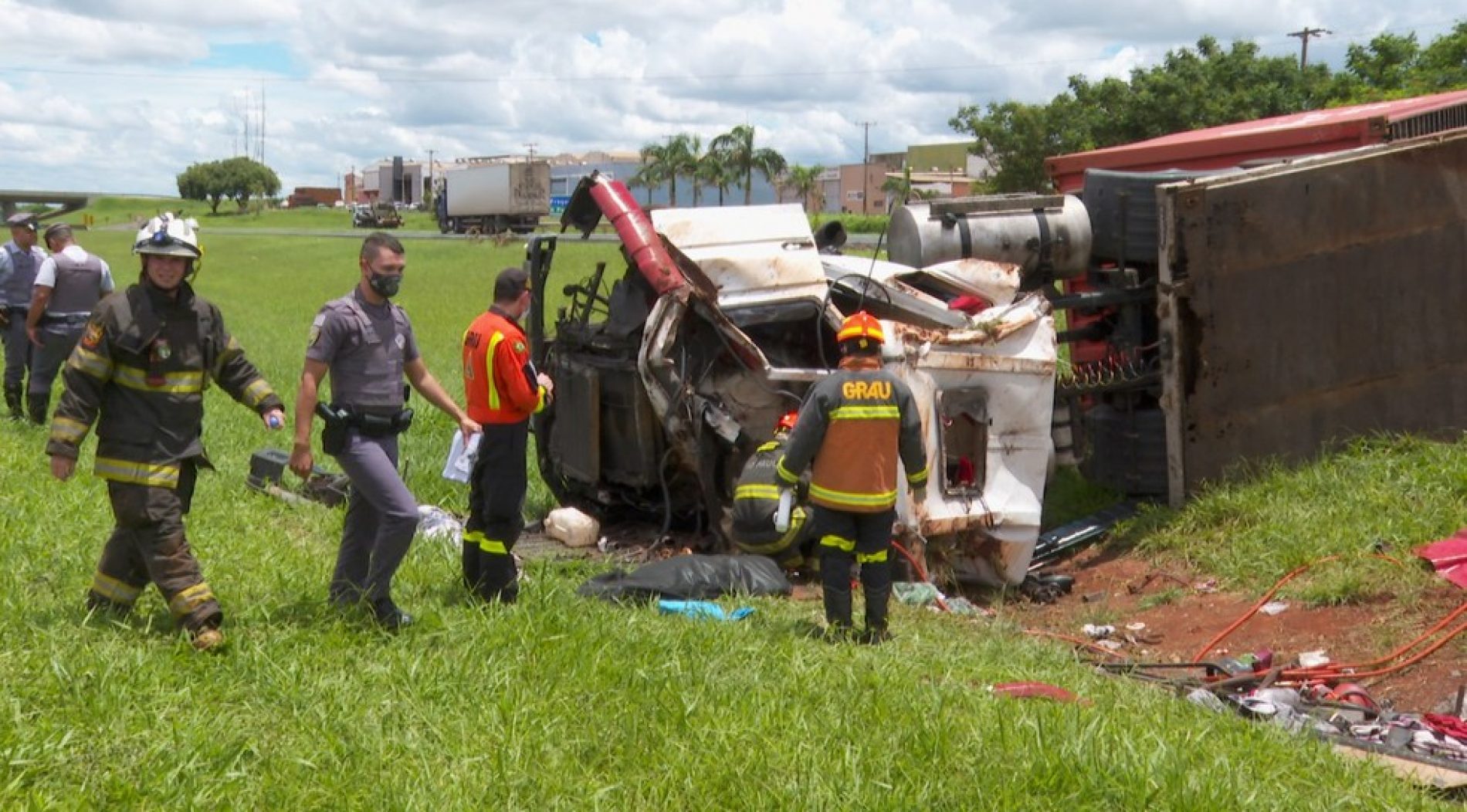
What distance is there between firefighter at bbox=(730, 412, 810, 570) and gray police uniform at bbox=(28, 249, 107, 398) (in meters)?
5.78

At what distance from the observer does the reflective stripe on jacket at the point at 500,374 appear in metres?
6.48

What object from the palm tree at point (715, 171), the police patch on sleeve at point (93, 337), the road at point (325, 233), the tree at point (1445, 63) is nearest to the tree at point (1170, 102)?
the tree at point (1445, 63)

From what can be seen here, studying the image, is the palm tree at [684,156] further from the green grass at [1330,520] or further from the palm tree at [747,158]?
the green grass at [1330,520]

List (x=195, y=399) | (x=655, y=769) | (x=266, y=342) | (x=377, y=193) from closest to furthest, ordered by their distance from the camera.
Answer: (x=655, y=769)
(x=195, y=399)
(x=266, y=342)
(x=377, y=193)

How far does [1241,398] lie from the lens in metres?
8.86

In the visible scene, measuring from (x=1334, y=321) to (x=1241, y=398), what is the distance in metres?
0.71

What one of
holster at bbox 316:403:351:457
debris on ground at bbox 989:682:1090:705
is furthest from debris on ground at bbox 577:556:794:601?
debris on ground at bbox 989:682:1090:705

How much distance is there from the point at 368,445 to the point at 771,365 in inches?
122

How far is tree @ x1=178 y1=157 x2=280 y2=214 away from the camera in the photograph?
107 m

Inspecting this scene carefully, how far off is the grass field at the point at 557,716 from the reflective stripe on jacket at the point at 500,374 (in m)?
0.79

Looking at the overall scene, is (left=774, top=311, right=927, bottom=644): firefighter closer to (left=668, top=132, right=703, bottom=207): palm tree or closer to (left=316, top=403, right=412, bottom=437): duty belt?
(left=316, top=403, right=412, bottom=437): duty belt

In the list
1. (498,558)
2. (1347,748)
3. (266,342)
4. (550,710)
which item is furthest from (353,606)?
(266,342)

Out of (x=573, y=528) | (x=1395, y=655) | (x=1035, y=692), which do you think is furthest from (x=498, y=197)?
(x=1035, y=692)

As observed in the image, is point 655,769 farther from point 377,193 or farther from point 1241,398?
point 377,193
